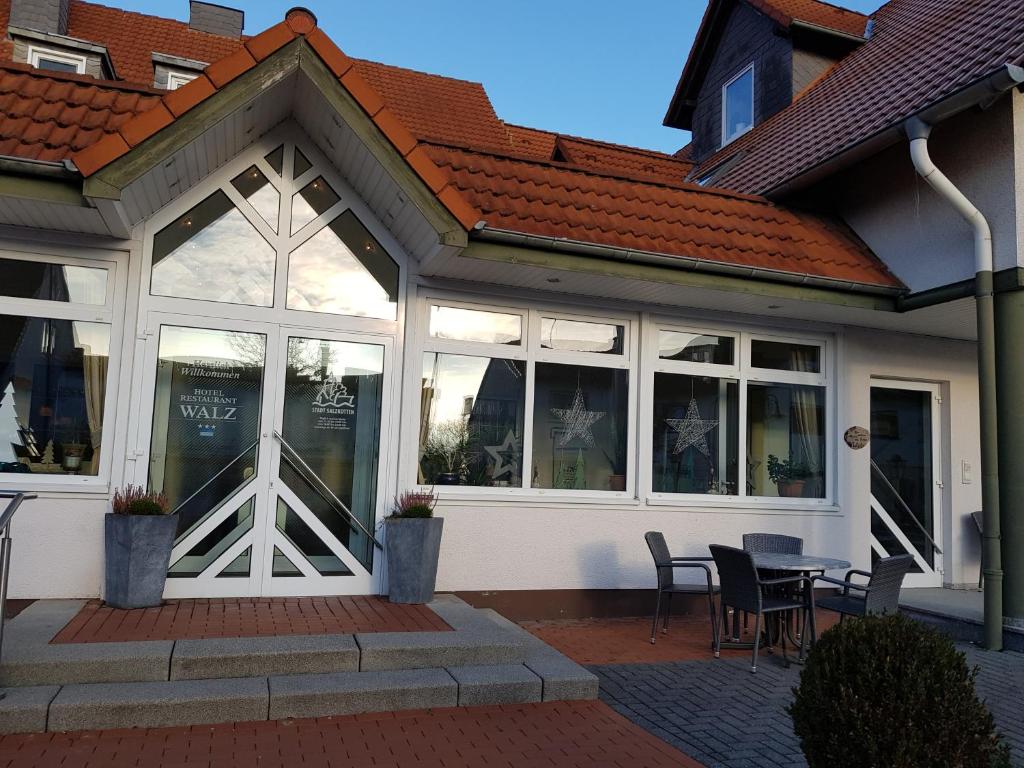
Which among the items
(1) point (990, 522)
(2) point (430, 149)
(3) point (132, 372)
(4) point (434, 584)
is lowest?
(4) point (434, 584)

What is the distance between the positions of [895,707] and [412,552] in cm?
436

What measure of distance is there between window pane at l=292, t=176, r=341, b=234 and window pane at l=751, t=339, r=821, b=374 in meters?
4.57

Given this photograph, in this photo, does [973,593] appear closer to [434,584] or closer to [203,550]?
[434,584]

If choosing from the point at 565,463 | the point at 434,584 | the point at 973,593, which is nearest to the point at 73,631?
the point at 434,584

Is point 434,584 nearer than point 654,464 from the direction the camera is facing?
Yes

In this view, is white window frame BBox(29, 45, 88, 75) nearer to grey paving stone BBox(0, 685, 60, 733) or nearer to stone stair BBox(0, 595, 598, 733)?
stone stair BBox(0, 595, 598, 733)

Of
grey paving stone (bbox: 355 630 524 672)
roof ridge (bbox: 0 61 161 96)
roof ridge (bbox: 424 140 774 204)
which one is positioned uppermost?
roof ridge (bbox: 0 61 161 96)

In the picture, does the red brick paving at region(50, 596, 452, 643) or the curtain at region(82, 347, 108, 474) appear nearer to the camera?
the red brick paving at region(50, 596, 452, 643)

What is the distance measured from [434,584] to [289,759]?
290 cm

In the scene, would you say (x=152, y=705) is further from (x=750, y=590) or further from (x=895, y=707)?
(x=750, y=590)

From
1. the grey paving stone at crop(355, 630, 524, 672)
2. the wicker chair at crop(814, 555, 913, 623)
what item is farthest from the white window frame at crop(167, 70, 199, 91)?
the wicker chair at crop(814, 555, 913, 623)

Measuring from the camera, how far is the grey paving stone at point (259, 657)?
4805 millimetres

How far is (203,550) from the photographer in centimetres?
657

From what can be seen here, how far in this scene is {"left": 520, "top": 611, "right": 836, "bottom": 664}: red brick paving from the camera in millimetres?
6363
